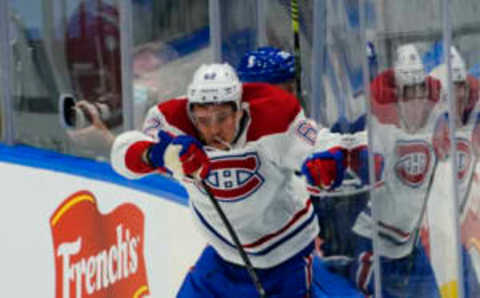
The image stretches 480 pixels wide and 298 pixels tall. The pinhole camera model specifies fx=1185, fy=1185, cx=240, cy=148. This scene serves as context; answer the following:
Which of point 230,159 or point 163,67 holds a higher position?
point 163,67

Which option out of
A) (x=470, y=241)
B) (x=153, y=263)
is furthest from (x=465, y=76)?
(x=153, y=263)

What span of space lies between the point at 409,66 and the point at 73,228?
83.8 inches

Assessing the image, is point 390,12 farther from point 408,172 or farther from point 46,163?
point 46,163

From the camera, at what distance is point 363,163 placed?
10.9ft

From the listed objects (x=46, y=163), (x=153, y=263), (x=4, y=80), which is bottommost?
(x=153, y=263)

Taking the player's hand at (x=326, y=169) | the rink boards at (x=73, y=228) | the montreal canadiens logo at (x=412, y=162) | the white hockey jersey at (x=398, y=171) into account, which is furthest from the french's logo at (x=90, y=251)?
the montreal canadiens logo at (x=412, y=162)

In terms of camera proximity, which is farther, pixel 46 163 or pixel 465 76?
pixel 46 163

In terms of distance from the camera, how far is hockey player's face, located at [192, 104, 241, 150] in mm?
3490

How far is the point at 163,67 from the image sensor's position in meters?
4.81

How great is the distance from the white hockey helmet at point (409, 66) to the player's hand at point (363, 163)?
10.5 inches

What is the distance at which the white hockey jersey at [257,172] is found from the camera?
11.6 feet

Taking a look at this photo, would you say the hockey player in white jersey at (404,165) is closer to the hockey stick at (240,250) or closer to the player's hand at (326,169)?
the player's hand at (326,169)

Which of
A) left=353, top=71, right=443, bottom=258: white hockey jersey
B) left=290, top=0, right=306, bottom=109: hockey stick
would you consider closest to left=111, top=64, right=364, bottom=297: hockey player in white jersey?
left=353, top=71, right=443, bottom=258: white hockey jersey

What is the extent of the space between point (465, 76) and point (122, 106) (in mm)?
2167
